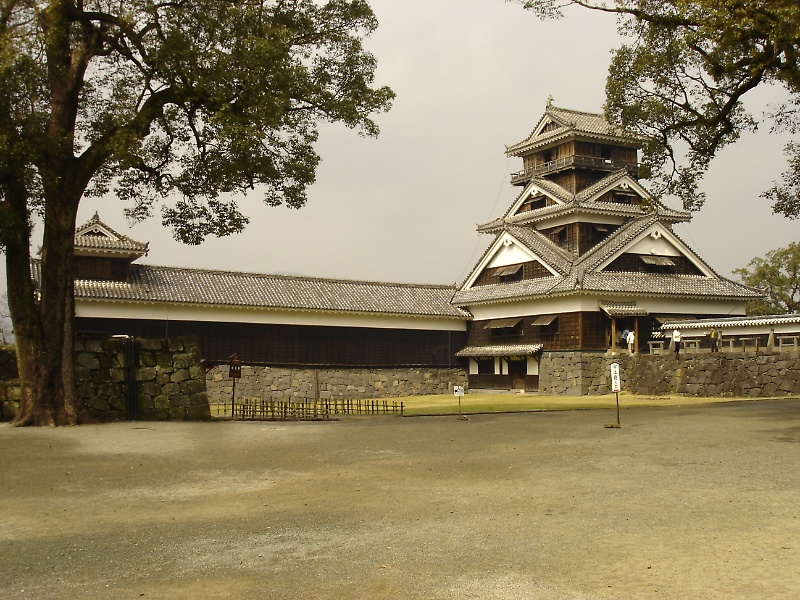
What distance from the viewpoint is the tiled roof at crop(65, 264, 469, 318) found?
1416 inches

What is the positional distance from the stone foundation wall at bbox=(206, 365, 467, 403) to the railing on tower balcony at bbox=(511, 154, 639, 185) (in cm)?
1264

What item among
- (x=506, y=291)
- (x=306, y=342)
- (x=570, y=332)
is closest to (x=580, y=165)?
(x=506, y=291)

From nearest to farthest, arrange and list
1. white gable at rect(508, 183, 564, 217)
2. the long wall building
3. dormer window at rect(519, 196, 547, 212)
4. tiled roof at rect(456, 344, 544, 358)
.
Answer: the long wall building, tiled roof at rect(456, 344, 544, 358), white gable at rect(508, 183, 564, 217), dormer window at rect(519, 196, 547, 212)

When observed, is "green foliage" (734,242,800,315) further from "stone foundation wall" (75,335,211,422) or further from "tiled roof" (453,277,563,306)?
"stone foundation wall" (75,335,211,422)

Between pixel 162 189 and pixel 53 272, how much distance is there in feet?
12.2

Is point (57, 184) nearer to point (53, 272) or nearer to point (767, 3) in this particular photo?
point (53, 272)

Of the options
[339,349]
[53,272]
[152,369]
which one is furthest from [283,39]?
[339,349]

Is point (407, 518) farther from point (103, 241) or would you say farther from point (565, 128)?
point (565, 128)

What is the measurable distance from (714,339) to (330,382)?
1843cm

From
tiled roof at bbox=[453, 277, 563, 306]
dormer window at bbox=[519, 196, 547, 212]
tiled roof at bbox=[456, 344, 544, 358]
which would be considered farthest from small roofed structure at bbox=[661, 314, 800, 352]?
dormer window at bbox=[519, 196, 547, 212]

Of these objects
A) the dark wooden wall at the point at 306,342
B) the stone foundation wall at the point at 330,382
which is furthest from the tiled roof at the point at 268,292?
the stone foundation wall at the point at 330,382

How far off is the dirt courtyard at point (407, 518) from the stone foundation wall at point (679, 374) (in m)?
16.7

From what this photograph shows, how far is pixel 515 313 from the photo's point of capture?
138 ft

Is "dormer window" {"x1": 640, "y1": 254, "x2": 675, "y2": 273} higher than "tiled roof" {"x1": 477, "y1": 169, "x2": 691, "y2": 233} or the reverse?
the reverse
